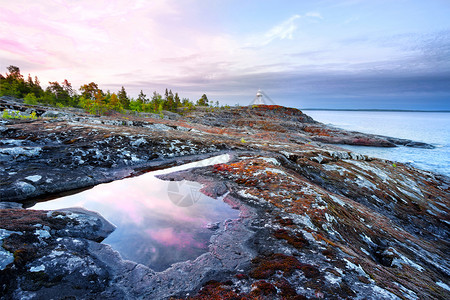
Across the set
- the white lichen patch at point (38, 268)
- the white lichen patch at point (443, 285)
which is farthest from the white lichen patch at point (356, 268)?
the white lichen patch at point (38, 268)

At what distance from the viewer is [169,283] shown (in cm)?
455

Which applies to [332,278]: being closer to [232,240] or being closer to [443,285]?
[232,240]

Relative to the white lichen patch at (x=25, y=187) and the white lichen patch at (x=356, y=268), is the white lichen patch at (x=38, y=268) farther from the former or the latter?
the white lichen patch at (x=356, y=268)

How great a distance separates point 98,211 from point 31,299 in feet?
13.7

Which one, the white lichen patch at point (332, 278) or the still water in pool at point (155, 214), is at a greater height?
the white lichen patch at point (332, 278)

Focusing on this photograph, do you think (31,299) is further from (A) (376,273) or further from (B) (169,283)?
(A) (376,273)

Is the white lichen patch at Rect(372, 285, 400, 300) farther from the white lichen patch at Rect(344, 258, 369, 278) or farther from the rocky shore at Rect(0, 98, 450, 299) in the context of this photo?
the white lichen patch at Rect(344, 258, 369, 278)

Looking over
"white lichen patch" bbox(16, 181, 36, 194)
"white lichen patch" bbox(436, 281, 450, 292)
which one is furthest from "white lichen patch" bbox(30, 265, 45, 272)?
"white lichen patch" bbox(436, 281, 450, 292)

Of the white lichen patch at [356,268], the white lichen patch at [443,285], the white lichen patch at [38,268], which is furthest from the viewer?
the white lichen patch at [443,285]

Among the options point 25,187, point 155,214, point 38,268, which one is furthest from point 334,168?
point 25,187

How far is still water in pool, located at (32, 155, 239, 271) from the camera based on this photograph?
5605 millimetres

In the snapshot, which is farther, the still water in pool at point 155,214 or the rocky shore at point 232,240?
the still water in pool at point 155,214

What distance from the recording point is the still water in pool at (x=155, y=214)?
5.61 meters

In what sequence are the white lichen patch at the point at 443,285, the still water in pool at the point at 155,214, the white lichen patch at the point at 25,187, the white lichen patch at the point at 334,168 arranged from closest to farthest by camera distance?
the still water in pool at the point at 155,214
the white lichen patch at the point at 443,285
the white lichen patch at the point at 25,187
the white lichen patch at the point at 334,168
